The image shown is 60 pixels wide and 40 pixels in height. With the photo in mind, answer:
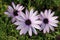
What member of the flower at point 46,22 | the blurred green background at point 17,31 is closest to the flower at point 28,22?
the flower at point 46,22

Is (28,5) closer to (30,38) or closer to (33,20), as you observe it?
(30,38)

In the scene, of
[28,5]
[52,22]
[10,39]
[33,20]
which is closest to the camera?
[33,20]

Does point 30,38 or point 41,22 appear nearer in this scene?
point 41,22

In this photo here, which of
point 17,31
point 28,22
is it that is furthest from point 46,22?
point 17,31

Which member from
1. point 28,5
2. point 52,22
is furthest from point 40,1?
point 52,22

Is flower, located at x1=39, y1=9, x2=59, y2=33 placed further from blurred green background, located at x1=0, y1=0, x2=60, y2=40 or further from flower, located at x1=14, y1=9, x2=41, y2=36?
blurred green background, located at x1=0, y1=0, x2=60, y2=40

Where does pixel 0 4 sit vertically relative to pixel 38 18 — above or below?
above

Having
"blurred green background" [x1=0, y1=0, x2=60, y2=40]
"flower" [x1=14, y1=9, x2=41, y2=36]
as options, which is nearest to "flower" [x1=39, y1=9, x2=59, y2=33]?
"flower" [x1=14, y1=9, x2=41, y2=36]

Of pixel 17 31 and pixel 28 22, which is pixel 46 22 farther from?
pixel 17 31
